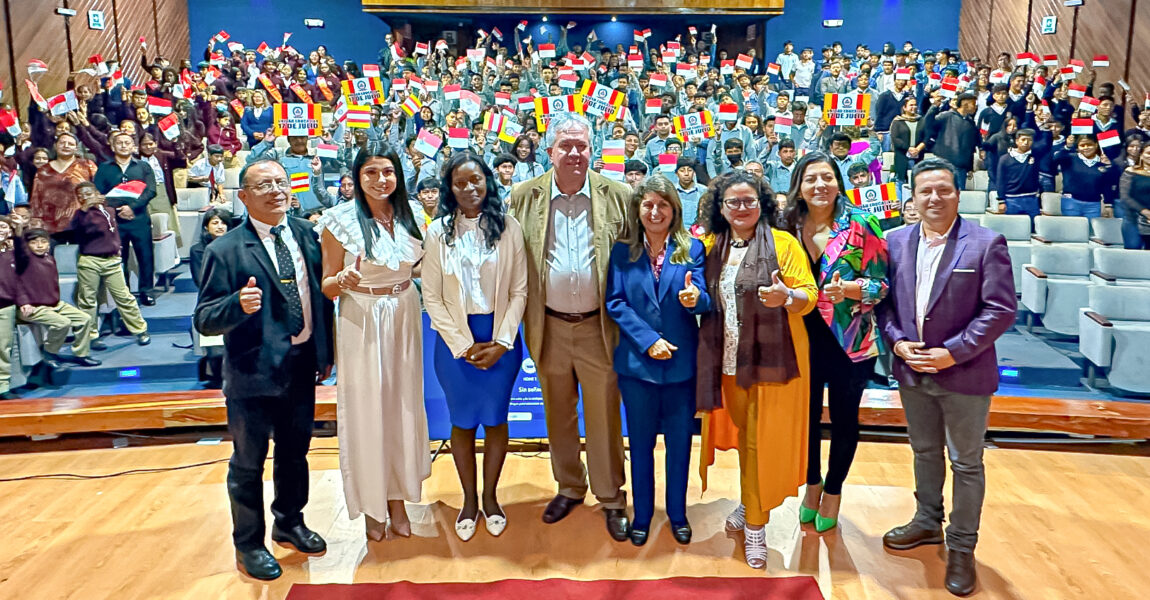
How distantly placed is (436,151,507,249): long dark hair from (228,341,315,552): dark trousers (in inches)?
25.0

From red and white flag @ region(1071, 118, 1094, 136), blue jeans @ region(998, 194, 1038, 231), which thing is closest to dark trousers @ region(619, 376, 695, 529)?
blue jeans @ region(998, 194, 1038, 231)

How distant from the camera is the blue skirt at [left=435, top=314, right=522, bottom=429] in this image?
3.04m

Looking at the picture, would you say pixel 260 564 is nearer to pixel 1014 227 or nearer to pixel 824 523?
pixel 824 523

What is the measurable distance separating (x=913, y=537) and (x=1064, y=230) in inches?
153

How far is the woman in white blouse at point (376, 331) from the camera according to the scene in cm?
289

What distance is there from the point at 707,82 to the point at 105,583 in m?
9.14

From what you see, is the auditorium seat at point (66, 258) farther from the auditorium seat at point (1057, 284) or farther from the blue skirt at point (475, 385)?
the auditorium seat at point (1057, 284)

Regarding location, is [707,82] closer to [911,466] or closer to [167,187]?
[167,187]

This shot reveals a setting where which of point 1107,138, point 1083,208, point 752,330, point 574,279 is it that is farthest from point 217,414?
point 1107,138

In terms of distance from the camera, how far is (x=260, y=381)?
277 cm

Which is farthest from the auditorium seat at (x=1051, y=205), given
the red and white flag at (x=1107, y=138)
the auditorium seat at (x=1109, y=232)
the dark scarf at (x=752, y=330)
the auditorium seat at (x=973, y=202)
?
the dark scarf at (x=752, y=330)

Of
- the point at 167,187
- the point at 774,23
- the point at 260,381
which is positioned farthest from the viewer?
the point at 774,23

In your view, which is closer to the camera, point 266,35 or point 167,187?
point 167,187

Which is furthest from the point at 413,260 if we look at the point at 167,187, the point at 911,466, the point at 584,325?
the point at 167,187
